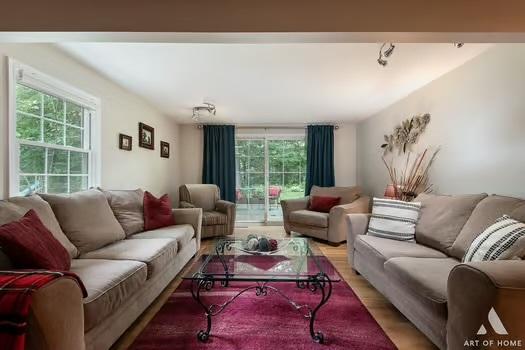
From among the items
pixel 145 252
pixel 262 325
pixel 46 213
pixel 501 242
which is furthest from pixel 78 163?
pixel 501 242

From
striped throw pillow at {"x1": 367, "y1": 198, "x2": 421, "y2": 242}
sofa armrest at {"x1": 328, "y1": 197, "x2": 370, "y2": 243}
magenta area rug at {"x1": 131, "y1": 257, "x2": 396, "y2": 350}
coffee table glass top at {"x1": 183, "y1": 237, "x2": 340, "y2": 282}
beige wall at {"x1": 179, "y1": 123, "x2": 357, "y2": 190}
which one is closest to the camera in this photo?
magenta area rug at {"x1": 131, "y1": 257, "x2": 396, "y2": 350}

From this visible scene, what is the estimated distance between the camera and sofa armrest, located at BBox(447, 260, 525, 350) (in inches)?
43.5

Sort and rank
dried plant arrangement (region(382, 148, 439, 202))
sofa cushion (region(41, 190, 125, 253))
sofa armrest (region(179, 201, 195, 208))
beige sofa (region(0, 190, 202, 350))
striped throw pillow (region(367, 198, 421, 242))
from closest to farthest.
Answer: beige sofa (region(0, 190, 202, 350))
sofa cushion (region(41, 190, 125, 253))
striped throw pillow (region(367, 198, 421, 242))
dried plant arrangement (region(382, 148, 439, 202))
sofa armrest (region(179, 201, 195, 208))

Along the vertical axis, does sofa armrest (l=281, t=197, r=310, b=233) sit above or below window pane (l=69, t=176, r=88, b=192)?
below

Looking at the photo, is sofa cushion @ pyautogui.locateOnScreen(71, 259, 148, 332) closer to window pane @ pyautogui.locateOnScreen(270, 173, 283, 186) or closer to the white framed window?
the white framed window

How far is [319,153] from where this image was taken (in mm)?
5500

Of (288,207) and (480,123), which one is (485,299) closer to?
(480,123)

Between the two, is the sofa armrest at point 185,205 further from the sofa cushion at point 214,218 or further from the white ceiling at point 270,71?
the white ceiling at point 270,71

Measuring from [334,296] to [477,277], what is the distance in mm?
1360

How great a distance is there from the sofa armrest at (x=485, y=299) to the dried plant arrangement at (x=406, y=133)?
8.16 feet

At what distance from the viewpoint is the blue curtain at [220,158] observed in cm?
550

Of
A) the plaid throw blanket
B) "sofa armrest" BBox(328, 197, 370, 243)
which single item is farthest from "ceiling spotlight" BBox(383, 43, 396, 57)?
the plaid throw blanket

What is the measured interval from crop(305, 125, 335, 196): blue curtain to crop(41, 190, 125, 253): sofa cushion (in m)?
3.77

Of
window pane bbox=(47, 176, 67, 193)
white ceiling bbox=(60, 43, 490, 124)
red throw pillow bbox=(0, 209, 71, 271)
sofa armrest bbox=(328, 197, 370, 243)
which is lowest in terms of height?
sofa armrest bbox=(328, 197, 370, 243)
